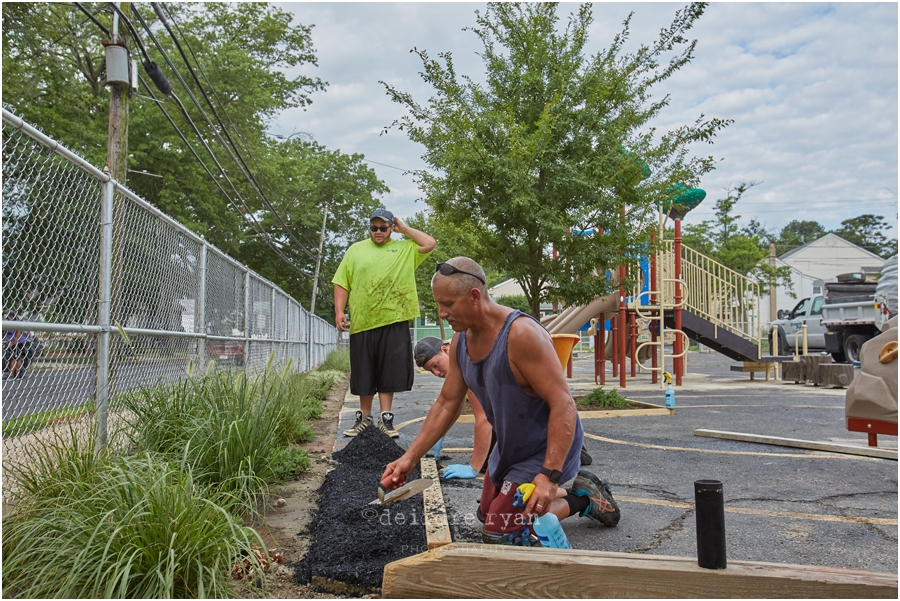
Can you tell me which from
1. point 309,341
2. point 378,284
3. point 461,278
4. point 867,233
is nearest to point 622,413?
point 378,284

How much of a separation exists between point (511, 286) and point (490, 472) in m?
79.1

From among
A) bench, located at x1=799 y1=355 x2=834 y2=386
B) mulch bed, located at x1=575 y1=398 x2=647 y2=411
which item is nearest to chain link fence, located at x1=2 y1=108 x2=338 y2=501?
A: mulch bed, located at x1=575 y1=398 x2=647 y2=411

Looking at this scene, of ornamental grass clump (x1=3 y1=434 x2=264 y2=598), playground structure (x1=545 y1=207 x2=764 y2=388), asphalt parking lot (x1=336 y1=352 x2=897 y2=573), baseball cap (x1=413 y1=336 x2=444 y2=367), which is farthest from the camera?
playground structure (x1=545 y1=207 x2=764 y2=388)

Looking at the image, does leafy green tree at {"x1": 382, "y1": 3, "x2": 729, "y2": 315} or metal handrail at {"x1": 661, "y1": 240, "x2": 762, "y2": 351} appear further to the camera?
metal handrail at {"x1": 661, "y1": 240, "x2": 762, "y2": 351}

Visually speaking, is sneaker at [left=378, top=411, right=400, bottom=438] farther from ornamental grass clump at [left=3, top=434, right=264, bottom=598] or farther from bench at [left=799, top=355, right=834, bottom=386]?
bench at [left=799, top=355, right=834, bottom=386]

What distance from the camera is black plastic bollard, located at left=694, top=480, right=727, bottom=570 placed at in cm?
204

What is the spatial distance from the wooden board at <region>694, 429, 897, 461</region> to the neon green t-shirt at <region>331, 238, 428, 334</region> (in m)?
3.29

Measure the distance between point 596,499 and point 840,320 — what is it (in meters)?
21.3

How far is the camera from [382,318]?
5793 millimetres

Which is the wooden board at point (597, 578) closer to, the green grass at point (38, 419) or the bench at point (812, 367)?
the green grass at point (38, 419)

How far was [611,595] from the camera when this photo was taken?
2.11m

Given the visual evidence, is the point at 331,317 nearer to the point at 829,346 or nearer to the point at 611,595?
the point at 829,346

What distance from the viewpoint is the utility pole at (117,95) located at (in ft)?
35.1

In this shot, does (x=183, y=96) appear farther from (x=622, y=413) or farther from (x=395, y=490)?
(x=395, y=490)
